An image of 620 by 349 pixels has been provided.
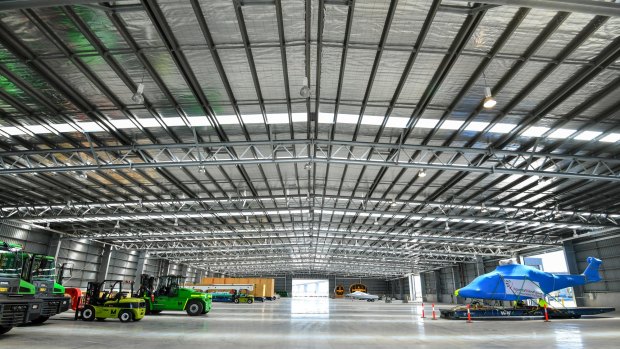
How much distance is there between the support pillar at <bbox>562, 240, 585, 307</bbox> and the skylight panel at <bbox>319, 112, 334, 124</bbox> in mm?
29826

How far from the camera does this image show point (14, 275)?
10930 mm

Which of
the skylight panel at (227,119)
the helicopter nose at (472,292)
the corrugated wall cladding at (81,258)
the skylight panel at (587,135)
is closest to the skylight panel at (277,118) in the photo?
the skylight panel at (227,119)

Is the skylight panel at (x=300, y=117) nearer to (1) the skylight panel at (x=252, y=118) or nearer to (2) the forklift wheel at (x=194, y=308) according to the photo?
(1) the skylight panel at (x=252, y=118)

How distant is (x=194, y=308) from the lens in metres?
20.4

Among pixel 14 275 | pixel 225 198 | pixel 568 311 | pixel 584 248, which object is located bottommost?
pixel 568 311

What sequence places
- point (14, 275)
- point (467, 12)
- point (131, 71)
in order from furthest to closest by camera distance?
point (14, 275) → point (131, 71) → point (467, 12)

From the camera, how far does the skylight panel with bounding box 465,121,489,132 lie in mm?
12797

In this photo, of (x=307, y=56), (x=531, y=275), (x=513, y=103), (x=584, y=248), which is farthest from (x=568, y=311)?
(x=307, y=56)

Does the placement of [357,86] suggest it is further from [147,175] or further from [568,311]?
[568,311]

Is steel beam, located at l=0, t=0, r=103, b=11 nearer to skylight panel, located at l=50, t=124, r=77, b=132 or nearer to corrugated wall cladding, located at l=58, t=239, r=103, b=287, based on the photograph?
skylight panel, located at l=50, t=124, r=77, b=132

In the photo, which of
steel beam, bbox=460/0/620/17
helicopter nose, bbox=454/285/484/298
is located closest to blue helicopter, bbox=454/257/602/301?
helicopter nose, bbox=454/285/484/298

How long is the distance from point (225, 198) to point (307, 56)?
14655 mm

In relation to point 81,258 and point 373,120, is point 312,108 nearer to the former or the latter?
point 373,120

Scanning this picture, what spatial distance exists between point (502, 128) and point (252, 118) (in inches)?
390
